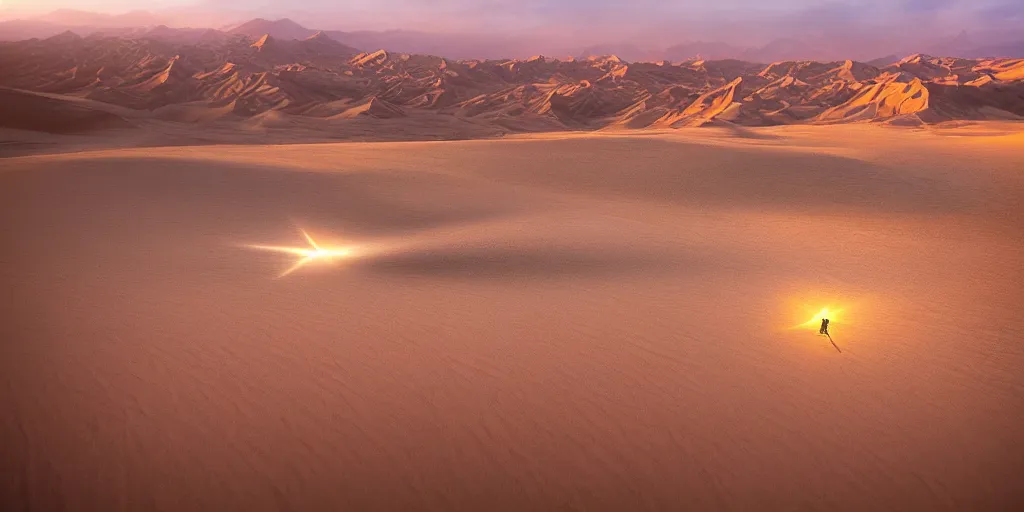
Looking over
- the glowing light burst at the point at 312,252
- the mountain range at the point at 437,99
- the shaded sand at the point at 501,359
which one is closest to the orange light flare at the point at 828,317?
the shaded sand at the point at 501,359

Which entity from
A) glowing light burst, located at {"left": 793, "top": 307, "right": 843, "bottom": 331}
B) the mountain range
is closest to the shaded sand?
glowing light burst, located at {"left": 793, "top": 307, "right": 843, "bottom": 331}

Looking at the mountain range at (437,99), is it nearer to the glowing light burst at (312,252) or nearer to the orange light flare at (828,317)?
the glowing light burst at (312,252)

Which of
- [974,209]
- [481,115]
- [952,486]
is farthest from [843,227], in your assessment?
[481,115]

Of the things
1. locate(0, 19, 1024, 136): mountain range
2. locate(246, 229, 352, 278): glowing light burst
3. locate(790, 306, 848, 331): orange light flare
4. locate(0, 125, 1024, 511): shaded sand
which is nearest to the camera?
locate(0, 125, 1024, 511): shaded sand

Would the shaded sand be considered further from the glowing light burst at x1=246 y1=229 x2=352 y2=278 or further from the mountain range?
the mountain range

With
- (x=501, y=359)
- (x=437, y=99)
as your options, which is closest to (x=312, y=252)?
(x=501, y=359)

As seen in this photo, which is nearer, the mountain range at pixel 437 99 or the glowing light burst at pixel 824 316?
the glowing light burst at pixel 824 316

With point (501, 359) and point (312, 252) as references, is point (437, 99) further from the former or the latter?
point (501, 359)

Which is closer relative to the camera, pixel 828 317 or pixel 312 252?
pixel 828 317

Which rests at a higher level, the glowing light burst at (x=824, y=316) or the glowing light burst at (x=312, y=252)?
the glowing light burst at (x=312, y=252)

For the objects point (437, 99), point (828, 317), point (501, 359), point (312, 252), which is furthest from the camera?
point (437, 99)
